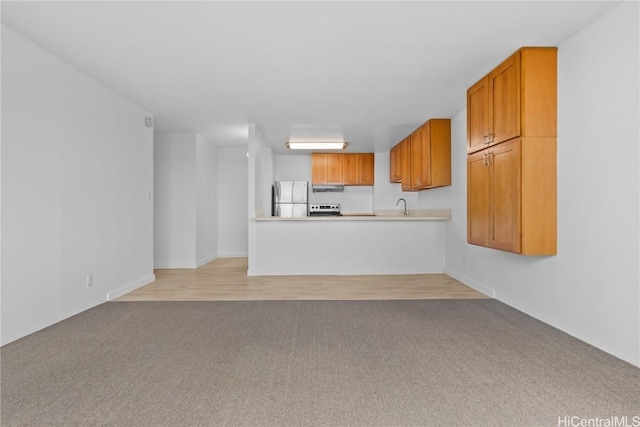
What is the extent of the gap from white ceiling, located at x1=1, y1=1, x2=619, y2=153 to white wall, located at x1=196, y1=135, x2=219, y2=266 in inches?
79.1

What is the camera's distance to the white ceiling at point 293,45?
2443mm

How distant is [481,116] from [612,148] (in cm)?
135

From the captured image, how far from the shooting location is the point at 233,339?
2.78 m

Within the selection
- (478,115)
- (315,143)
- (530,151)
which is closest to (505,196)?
(530,151)

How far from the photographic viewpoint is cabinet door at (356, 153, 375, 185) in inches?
325

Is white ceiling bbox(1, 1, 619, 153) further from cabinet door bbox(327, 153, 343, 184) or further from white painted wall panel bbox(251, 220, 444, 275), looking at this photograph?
cabinet door bbox(327, 153, 343, 184)

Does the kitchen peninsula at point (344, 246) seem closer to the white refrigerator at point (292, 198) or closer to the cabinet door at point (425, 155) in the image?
the cabinet door at point (425, 155)

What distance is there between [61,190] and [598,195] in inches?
176

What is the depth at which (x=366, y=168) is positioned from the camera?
8.28 metres

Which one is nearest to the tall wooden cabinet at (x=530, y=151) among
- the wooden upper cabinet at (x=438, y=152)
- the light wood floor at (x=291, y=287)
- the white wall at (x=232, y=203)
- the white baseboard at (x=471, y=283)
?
the white baseboard at (x=471, y=283)

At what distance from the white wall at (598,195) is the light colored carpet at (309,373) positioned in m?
0.23

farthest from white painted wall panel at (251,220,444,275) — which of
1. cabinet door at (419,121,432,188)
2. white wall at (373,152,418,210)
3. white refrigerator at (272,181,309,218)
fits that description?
white wall at (373,152,418,210)

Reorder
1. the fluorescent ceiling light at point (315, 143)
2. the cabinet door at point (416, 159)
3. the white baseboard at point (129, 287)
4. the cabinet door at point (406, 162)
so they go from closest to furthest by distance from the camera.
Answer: the white baseboard at point (129, 287) → the cabinet door at point (416, 159) → the cabinet door at point (406, 162) → the fluorescent ceiling light at point (315, 143)

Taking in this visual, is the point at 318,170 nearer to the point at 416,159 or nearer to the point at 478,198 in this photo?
the point at 416,159
